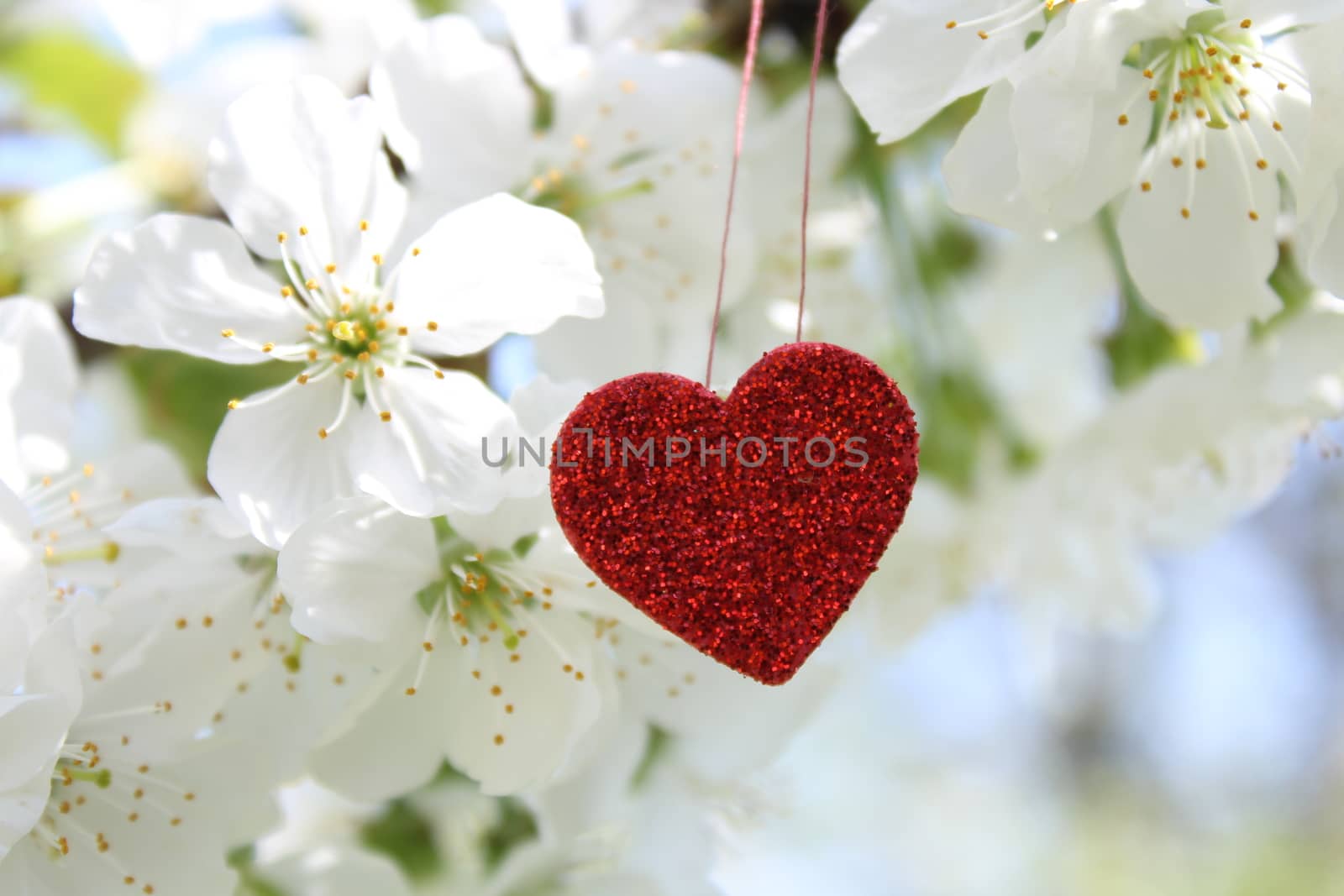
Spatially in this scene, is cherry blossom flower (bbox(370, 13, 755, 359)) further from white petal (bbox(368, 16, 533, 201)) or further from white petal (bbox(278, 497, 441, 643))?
white petal (bbox(278, 497, 441, 643))

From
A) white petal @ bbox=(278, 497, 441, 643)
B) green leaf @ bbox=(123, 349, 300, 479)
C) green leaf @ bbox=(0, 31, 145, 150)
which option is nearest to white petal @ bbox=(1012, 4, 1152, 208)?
white petal @ bbox=(278, 497, 441, 643)

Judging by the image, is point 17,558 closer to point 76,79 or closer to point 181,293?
point 181,293

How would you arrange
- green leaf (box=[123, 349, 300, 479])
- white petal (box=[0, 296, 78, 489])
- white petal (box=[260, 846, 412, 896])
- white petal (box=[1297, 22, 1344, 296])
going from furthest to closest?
green leaf (box=[123, 349, 300, 479]) → white petal (box=[260, 846, 412, 896]) → white petal (box=[0, 296, 78, 489]) → white petal (box=[1297, 22, 1344, 296])

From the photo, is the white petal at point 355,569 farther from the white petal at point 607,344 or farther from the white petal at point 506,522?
the white petal at point 607,344

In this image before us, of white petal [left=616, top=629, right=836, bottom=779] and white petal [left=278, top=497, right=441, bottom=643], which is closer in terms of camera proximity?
white petal [left=278, top=497, right=441, bottom=643]

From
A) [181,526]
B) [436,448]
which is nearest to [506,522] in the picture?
[436,448]

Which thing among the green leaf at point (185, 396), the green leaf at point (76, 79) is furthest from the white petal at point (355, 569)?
the green leaf at point (76, 79)

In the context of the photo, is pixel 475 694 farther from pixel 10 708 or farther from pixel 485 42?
pixel 485 42

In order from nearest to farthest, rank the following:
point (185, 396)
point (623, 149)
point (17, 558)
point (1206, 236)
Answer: point (17, 558) < point (1206, 236) < point (623, 149) < point (185, 396)
